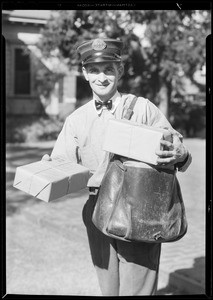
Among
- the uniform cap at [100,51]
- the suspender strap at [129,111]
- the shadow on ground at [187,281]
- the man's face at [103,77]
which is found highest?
the uniform cap at [100,51]

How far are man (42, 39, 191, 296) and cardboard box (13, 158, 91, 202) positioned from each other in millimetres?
134

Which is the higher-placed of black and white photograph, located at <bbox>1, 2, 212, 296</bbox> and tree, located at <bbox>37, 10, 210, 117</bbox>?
tree, located at <bbox>37, 10, 210, 117</bbox>

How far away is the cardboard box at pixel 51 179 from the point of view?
2592mm

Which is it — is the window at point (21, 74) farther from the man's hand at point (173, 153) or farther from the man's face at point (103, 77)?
the man's hand at point (173, 153)

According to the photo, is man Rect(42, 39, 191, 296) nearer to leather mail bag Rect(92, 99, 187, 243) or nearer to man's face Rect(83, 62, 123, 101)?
man's face Rect(83, 62, 123, 101)

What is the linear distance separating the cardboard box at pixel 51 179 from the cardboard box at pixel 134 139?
0.74 feet

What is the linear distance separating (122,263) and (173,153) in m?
0.69

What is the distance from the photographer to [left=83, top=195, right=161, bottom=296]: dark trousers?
2.79m

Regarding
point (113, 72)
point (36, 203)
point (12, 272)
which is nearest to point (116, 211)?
point (113, 72)

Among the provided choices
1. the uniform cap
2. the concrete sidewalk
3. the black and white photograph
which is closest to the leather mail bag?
the black and white photograph

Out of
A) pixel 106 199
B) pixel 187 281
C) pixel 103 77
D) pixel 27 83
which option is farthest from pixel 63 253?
pixel 27 83

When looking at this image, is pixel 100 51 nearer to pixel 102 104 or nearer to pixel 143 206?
pixel 102 104

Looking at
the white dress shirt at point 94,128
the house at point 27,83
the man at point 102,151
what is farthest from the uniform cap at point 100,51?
the house at point 27,83
